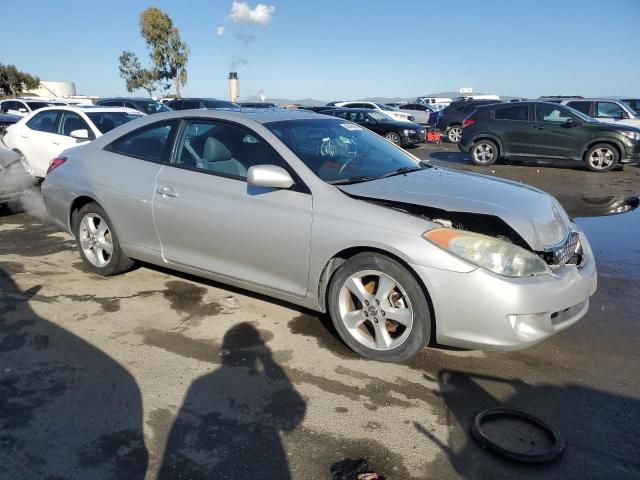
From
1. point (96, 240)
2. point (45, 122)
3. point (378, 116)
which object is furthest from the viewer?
point (378, 116)

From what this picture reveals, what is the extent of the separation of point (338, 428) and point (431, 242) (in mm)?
1194

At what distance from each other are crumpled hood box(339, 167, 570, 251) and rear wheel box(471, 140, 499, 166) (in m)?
10.6

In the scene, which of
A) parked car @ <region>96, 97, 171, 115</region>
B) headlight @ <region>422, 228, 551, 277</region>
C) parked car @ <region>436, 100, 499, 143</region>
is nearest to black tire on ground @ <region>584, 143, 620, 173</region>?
parked car @ <region>436, 100, 499, 143</region>

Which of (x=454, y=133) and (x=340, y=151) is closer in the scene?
(x=340, y=151)

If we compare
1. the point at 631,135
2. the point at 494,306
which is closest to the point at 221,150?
the point at 494,306

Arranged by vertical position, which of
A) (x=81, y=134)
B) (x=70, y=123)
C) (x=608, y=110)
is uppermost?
(x=608, y=110)

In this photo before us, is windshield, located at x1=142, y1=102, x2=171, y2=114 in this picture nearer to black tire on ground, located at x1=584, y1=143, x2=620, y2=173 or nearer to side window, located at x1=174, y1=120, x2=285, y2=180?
black tire on ground, located at x1=584, y1=143, x2=620, y2=173

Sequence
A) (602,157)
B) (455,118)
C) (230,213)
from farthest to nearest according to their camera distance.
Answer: (455,118) → (602,157) → (230,213)

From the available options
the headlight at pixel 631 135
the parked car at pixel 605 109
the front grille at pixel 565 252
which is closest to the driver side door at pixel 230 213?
the front grille at pixel 565 252

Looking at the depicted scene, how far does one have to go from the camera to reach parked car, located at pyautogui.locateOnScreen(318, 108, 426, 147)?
1797cm

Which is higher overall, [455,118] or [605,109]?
[605,109]

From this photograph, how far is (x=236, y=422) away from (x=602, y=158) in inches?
511

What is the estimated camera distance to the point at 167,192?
424 cm

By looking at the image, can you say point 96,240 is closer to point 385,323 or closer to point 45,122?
point 385,323
